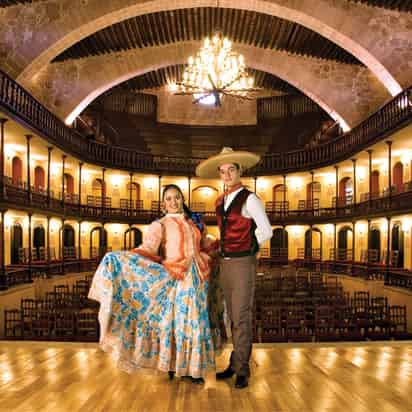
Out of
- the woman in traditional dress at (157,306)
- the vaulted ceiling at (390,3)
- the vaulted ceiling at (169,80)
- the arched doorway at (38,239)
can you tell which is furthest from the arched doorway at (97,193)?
the woman in traditional dress at (157,306)

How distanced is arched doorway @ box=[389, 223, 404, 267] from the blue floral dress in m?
16.6

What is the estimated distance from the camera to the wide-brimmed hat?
3750mm

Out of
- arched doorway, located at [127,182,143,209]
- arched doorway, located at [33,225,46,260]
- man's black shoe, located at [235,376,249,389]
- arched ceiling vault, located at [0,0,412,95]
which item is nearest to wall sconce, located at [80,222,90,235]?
arched doorway, located at [33,225,46,260]

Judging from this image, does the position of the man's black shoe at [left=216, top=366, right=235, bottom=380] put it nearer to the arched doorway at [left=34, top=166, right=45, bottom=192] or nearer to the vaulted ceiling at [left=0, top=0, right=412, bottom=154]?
the vaulted ceiling at [left=0, top=0, right=412, bottom=154]

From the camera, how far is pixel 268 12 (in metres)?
16.3

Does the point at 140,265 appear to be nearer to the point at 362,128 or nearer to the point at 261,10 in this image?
the point at 261,10

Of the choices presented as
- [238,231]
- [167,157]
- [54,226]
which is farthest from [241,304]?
[167,157]

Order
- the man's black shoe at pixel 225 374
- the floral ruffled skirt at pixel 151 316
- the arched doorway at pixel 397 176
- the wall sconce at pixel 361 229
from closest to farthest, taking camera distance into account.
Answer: the floral ruffled skirt at pixel 151 316, the man's black shoe at pixel 225 374, the arched doorway at pixel 397 176, the wall sconce at pixel 361 229

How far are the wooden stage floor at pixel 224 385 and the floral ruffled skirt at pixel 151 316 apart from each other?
0.25m

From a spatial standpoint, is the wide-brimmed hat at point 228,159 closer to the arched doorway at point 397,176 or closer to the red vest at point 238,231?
the red vest at point 238,231

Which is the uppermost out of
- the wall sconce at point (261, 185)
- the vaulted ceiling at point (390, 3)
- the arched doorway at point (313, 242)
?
the vaulted ceiling at point (390, 3)

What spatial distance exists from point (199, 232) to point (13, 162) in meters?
17.9

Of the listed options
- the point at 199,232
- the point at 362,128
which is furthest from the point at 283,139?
Result: the point at 199,232

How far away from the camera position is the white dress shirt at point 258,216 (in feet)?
11.3
